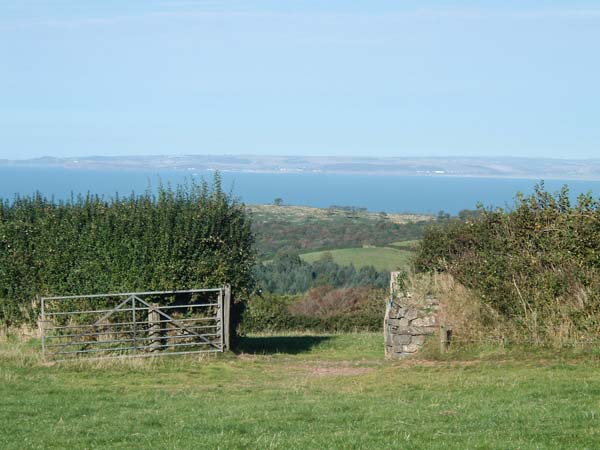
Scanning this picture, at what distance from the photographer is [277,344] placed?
86.6 feet

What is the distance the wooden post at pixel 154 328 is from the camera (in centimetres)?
2141

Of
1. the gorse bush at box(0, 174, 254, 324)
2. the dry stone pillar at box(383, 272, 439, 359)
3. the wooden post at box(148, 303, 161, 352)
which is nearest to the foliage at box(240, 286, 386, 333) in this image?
the gorse bush at box(0, 174, 254, 324)

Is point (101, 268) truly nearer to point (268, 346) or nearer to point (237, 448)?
point (268, 346)

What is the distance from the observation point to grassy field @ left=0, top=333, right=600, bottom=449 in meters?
10.6

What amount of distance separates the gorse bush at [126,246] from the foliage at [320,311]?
804cm

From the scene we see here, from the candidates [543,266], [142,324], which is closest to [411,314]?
[543,266]

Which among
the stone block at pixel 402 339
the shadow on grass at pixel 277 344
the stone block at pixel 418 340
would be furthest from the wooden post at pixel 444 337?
the shadow on grass at pixel 277 344

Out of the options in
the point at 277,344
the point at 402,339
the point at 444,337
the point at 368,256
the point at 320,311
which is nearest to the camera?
the point at 444,337

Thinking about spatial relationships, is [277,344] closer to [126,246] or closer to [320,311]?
[126,246]

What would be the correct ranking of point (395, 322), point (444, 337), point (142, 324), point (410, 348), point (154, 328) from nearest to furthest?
point (444, 337) < point (410, 348) < point (395, 322) < point (154, 328) < point (142, 324)

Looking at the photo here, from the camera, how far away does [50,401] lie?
14844 millimetres

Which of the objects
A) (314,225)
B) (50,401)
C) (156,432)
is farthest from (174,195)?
(314,225)

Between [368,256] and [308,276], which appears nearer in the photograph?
[308,276]

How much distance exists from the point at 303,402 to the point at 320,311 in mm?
28949
